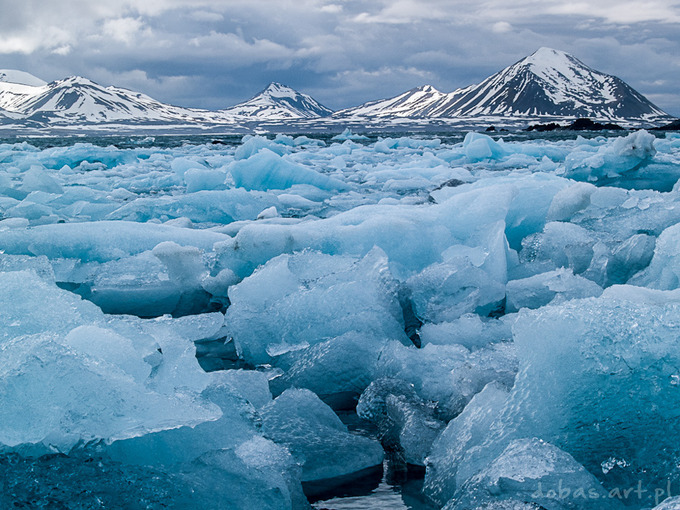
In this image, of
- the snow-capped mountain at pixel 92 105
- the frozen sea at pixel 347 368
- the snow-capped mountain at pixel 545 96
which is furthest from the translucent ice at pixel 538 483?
the snow-capped mountain at pixel 92 105

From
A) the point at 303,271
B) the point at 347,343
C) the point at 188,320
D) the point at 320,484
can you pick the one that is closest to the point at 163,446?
the point at 320,484

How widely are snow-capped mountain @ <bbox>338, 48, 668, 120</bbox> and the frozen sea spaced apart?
492 ft

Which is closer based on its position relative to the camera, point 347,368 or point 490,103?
point 347,368

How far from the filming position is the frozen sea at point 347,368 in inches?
49.3

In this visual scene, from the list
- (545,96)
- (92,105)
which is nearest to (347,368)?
(545,96)

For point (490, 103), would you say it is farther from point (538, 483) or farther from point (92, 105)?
point (538, 483)

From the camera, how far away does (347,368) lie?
2188 millimetres

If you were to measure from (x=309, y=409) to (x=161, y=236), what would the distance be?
7.36ft

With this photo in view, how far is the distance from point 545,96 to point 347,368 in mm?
178034

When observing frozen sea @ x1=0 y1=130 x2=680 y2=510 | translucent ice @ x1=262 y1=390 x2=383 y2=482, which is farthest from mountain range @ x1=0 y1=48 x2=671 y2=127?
translucent ice @ x1=262 y1=390 x2=383 y2=482

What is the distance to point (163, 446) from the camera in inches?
54.1

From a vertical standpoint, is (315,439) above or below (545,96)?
below

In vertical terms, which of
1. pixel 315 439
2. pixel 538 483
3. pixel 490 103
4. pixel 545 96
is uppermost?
pixel 545 96

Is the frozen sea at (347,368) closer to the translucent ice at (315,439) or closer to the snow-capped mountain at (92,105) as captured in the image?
the translucent ice at (315,439)
